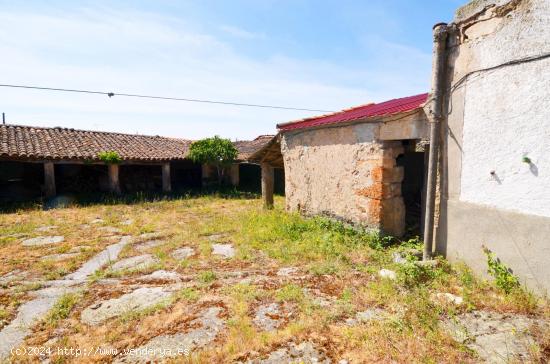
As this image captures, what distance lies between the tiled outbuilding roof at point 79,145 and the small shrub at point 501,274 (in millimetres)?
13951

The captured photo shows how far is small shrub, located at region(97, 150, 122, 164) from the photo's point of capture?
13445mm

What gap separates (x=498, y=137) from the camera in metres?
3.80

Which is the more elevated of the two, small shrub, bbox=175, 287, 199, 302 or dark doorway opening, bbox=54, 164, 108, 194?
dark doorway opening, bbox=54, 164, 108, 194

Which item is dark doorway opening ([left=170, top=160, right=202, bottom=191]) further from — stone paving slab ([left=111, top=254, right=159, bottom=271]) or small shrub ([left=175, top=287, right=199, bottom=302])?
small shrub ([left=175, top=287, right=199, bottom=302])

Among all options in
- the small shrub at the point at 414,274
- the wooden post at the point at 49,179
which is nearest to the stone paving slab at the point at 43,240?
the wooden post at the point at 49,179

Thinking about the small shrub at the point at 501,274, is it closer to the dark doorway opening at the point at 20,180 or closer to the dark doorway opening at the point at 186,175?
the dark doorway opening at the point at 186,175

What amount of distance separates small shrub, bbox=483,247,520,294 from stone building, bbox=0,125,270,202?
1260 cm

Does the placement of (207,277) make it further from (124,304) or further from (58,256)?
(58,256)

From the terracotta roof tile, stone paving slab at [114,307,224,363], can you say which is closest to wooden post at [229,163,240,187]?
the terracotta roof tile

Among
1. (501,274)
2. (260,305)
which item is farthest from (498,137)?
(260,305)

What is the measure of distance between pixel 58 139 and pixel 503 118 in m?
17.1

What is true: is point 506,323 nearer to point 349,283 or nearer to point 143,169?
point 349,283

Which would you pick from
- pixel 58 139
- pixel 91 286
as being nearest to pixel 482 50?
pixel 91 286

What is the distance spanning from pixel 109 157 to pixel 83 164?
3224mm
